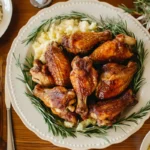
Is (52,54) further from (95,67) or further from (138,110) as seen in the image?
(138,110)

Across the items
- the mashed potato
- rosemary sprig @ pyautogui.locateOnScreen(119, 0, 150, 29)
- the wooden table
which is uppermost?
rosemary sprig @ pyautogui.locateOnScreen(119, 0, 150, 29)

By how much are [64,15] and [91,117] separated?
0.43m

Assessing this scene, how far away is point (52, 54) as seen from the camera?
4.83 ft

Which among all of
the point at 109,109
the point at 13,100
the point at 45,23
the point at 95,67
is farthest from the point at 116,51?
the point at 13,100

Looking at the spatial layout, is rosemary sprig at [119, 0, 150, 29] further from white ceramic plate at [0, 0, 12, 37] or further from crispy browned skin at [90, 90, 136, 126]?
white ceramic plate at [0, 0, 12, 37]

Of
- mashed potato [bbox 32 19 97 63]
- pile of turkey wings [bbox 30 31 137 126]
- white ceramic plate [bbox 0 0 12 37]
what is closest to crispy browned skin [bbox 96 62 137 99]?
pile of turkey wings [bbox 30 31 137 126]

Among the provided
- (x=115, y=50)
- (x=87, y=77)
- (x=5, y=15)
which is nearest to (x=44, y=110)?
(x=87, y=77)

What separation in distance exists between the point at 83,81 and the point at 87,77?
0.02 m

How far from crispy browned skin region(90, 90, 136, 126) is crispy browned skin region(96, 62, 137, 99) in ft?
0.08

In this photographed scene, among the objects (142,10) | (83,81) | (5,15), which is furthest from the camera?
(5,15)

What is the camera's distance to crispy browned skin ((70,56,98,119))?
1.41m

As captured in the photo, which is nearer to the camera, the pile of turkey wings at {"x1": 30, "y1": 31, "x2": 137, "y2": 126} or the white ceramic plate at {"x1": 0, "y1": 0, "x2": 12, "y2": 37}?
the pile of turkey wings at {"x1": 30, "y1": 31, "x2": 137, "y2": 126}

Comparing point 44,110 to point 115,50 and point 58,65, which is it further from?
point 115,50

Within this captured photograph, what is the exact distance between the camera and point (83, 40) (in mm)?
1475
